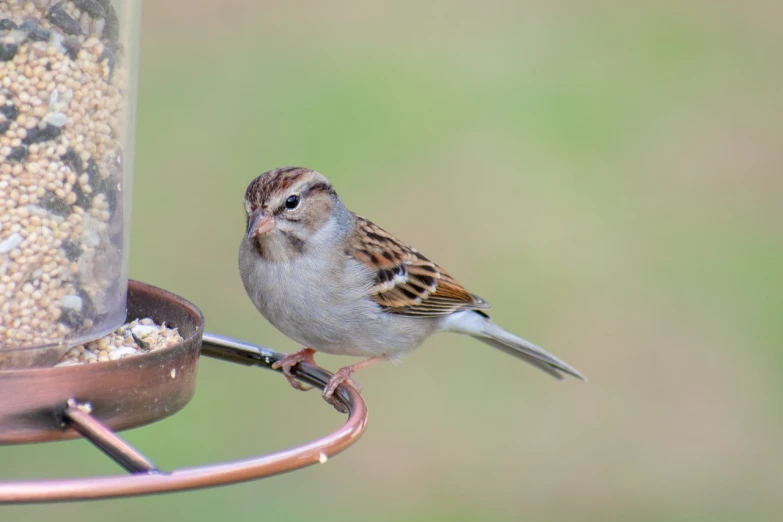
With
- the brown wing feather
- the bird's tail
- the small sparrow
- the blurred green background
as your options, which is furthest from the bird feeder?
the blurred green background

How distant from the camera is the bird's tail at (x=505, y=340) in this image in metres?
4.32

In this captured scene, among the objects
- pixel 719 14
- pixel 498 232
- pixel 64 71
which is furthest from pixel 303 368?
pixel 719 14

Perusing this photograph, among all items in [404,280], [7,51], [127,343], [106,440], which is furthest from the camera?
[404,280]

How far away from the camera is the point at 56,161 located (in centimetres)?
272

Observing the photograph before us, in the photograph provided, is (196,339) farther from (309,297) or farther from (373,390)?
(373,390)

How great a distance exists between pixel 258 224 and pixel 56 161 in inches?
29.5

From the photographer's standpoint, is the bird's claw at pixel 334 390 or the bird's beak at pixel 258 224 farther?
the bird's beak at pixel 258 224

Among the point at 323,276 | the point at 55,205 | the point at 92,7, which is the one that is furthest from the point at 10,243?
the point at 323,276

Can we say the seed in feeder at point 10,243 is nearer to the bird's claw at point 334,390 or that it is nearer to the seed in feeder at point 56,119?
the seed in feeder at point 56,119

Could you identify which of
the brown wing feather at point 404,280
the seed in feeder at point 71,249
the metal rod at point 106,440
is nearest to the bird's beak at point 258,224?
the brown wing feather at point 404,280

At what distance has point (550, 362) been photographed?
4395 millimetres

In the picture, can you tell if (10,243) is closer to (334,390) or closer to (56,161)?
(56,161)

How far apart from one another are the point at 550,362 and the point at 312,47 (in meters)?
5.50

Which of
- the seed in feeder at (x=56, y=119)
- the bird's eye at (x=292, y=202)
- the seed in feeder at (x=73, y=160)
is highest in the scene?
the bird's eye at (x=292, y=202)
